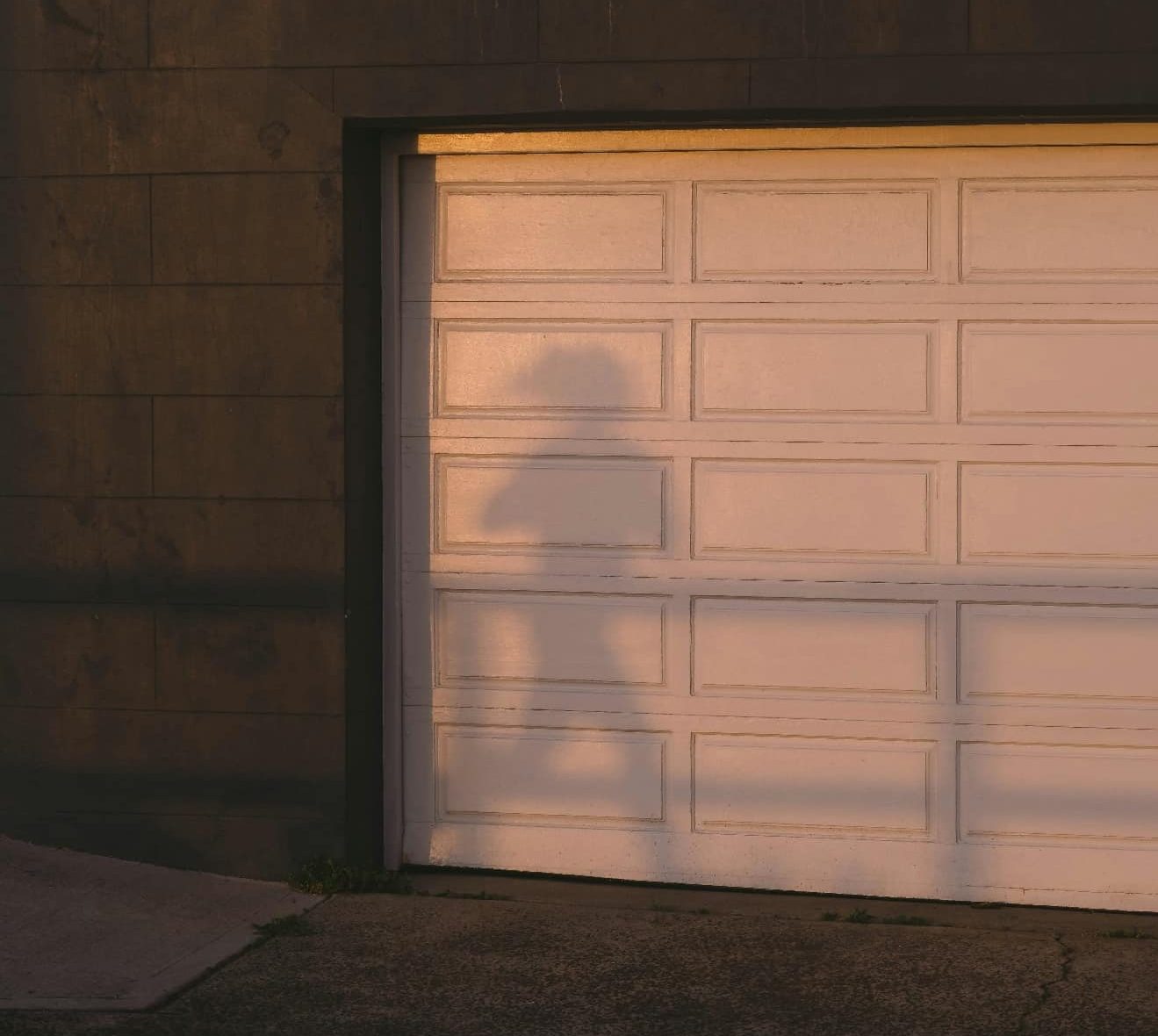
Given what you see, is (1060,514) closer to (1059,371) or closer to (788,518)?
(1059,371)

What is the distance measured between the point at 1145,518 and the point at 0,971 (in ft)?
11.9

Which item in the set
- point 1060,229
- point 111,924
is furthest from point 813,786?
point 111,924

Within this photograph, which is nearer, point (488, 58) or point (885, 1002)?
point (885, 1002)

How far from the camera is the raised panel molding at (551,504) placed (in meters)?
5.85

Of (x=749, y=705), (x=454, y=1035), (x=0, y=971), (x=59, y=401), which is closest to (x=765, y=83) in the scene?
(x=749, y=705)

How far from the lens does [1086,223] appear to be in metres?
5.60

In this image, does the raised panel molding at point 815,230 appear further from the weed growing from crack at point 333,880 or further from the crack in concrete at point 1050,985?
the weed growing from crack at point 333,880

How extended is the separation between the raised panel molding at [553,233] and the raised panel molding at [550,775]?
1.49 meters

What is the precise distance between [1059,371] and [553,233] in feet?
5.44

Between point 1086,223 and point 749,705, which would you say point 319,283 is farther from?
point 1086,223

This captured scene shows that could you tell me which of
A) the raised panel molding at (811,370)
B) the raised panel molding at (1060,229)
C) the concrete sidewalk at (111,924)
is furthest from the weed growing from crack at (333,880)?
the raised panel molding at (1060,229)

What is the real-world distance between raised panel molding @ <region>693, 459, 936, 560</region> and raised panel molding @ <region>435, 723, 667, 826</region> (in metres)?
0.71

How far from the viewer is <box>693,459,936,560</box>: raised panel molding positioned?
225 inches

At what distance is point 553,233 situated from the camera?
19.2 ft
